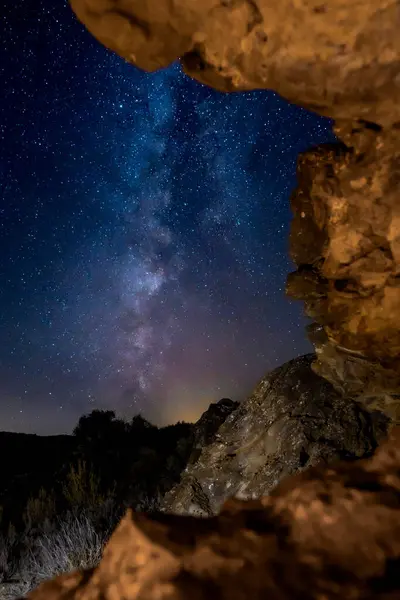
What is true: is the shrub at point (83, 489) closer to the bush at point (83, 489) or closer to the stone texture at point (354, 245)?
the bush at point (83, 489)

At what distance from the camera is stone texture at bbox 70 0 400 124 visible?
2.33 m

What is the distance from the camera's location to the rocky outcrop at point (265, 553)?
138cm

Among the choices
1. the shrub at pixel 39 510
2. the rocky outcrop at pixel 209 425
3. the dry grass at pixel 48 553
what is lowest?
the dry grass at pixel 48 553

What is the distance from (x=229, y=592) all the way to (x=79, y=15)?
2806mm

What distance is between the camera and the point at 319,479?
2.02m

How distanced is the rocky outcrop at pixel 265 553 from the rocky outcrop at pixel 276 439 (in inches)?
118

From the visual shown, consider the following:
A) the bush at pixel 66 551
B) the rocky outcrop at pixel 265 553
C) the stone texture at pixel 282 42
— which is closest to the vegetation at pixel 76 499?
the bush at pixel 66 551

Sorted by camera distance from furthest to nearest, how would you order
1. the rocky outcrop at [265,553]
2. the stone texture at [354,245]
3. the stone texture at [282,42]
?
the stone texture at [354,245] < the stone texture at [282,42] < the rocky outcrop at [265,553]

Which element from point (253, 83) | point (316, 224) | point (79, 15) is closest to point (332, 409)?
point (316, 224)

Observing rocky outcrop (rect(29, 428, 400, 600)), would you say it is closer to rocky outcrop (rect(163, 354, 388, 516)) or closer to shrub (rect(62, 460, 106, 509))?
rocky outcrop (rect(163, 354, 388, 516))

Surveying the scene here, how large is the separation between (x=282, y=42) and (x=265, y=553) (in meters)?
2.43

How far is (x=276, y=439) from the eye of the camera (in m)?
5.23

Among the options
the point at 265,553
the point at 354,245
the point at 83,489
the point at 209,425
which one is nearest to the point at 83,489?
the point at 83,489

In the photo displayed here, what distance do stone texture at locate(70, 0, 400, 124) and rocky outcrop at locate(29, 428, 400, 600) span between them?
206cm
